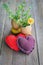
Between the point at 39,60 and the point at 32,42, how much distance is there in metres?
0.22

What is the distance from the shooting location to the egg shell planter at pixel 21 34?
1.60 meters

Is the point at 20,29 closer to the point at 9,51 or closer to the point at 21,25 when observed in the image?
the point at 21,25

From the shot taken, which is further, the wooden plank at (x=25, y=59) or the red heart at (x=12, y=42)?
the red heart at (x=12, y=42)

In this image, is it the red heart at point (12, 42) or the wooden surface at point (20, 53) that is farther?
the red heart at point (12, 42)

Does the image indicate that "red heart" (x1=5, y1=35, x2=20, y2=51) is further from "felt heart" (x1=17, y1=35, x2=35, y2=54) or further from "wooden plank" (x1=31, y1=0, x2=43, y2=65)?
"wooden plank" (x1=31, y1=0, x2=43, y2=65)

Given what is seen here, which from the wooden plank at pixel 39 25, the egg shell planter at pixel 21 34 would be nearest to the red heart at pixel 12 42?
the egg shell planter at pixel 21 34

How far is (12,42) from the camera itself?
5.42 feet

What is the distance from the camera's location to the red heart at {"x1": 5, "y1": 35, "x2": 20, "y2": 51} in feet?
5.32

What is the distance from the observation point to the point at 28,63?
4.89ft

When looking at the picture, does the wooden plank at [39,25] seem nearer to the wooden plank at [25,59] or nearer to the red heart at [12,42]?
the wooden plank at [25,59]

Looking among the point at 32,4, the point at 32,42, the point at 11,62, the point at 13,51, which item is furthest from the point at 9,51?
the point at 32,4

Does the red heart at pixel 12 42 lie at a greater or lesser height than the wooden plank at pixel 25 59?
greater

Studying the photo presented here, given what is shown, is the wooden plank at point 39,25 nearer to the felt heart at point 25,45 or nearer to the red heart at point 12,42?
the felt heart at point 25,45

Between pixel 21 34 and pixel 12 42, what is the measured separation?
0.54 ft
